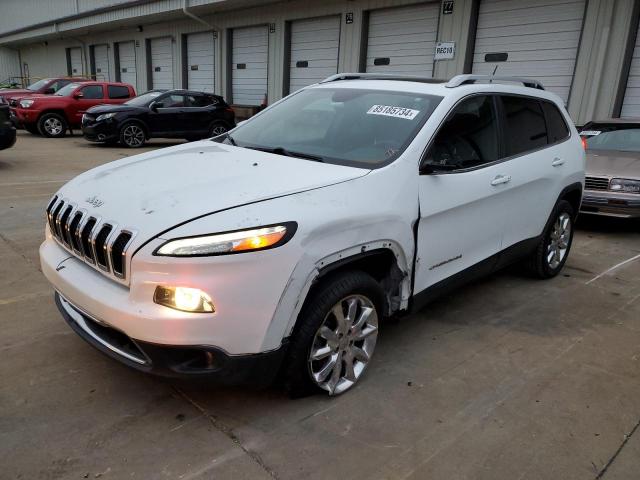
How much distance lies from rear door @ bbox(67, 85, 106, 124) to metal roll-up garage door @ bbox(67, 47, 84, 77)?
1715 cm

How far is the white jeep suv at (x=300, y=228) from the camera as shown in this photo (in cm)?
227

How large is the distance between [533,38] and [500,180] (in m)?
9.17

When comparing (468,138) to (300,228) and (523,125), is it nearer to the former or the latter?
(523,125)

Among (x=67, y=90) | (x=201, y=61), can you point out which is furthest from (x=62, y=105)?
(x=201, y=61)

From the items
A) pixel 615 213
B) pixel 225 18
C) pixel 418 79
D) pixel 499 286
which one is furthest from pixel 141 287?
pixel 225 18

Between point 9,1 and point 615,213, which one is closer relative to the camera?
point 615,213

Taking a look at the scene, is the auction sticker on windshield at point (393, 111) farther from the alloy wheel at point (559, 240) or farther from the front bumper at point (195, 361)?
the alloy wheel at point (559, 240)

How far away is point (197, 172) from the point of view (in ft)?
9.48

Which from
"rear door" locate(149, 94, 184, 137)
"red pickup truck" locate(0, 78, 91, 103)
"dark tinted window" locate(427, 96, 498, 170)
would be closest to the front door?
"dark tinted window" locate(427, 96, 498, 170)

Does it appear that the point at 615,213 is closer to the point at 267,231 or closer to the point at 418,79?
the point at 418,79

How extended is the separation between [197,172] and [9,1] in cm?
4456

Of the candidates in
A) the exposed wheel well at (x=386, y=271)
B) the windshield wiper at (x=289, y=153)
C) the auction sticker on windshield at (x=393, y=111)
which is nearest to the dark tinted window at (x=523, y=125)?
the auction sticker on windshield at (x=393, y=111)

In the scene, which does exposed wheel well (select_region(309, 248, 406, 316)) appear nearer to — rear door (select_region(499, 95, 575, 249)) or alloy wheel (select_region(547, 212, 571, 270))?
rear door (select_region(499, 95, 575, 249))

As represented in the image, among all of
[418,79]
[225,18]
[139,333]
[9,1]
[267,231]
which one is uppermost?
Result: [9,1]
